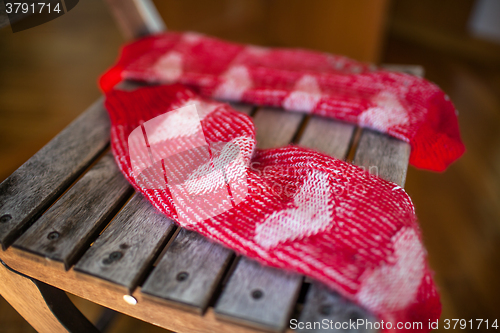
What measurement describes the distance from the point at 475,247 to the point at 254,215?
2.66 ft

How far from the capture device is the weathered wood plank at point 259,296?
1.34ft

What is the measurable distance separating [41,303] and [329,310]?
17.3 inches

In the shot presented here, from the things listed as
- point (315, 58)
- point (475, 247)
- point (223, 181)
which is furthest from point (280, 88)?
point (475, 247)

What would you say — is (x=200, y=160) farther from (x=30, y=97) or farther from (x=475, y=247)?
(x=30, y=97)

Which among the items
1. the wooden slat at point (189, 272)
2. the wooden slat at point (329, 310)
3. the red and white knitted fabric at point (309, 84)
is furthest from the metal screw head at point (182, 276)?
the red and white knitted fabric at point (309, 84)

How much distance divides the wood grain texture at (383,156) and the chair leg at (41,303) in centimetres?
52

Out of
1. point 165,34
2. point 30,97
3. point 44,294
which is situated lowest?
point 30,97

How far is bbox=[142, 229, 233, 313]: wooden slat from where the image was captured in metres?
0.43

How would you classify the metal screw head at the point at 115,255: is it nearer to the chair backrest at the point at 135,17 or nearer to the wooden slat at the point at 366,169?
the wooden slat at the point at 366,169

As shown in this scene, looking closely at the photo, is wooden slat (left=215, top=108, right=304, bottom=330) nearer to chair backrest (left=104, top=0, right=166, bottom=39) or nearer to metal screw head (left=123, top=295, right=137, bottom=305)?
metal screw head (left=123, top=295, right=137, bottom=305)

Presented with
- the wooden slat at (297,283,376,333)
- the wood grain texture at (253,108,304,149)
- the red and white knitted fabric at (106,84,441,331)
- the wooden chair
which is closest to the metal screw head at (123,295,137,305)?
the wooden chair

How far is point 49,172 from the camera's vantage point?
23.8 inches

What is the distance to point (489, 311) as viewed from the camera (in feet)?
2.85

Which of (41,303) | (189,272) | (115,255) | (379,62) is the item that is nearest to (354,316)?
(189,272)
